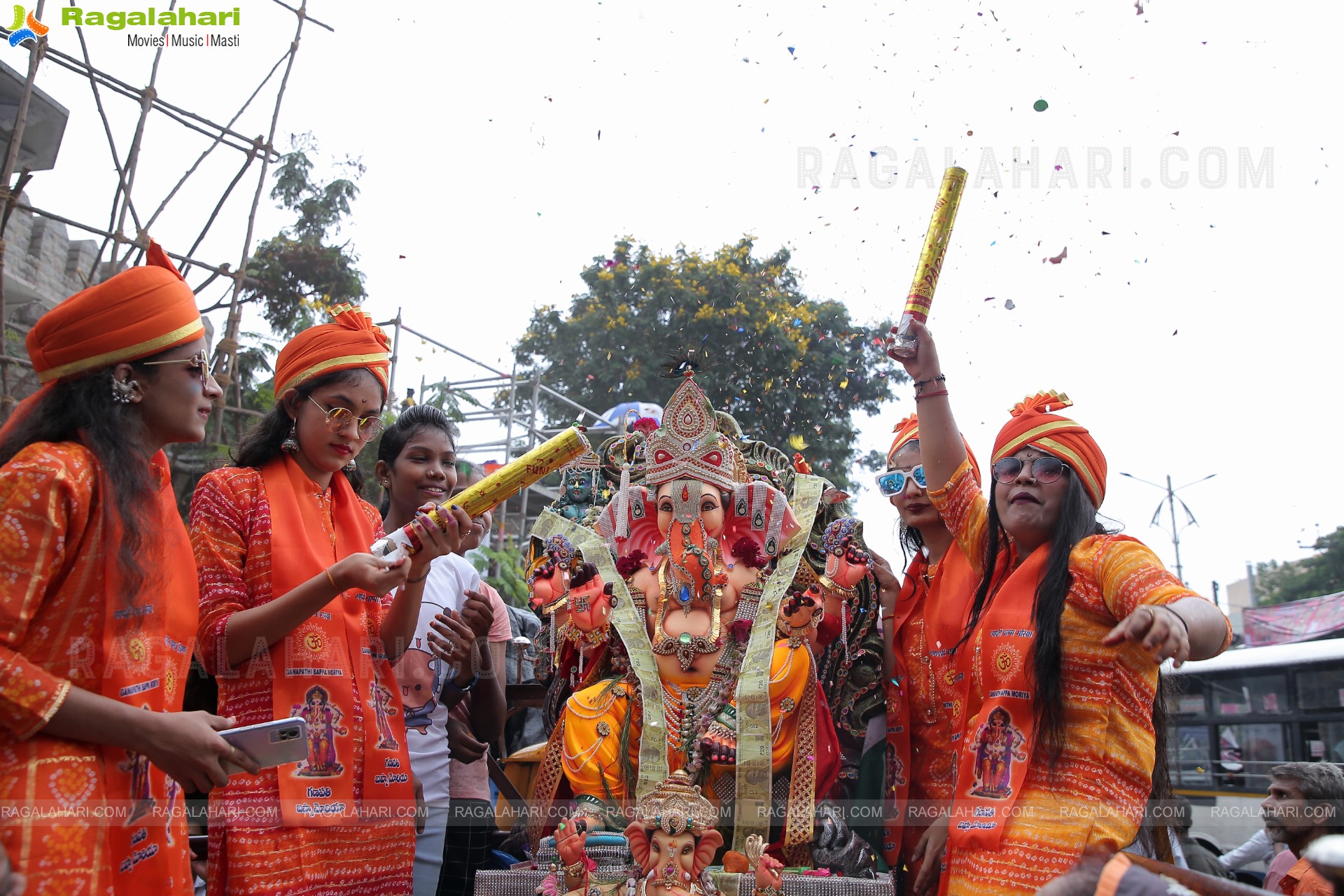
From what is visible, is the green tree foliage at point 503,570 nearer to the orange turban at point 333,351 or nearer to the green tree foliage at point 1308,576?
the orange turban at point 333,351

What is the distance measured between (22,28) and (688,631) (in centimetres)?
623

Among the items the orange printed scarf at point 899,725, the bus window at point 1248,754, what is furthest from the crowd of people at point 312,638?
the bus window at point 1248,754

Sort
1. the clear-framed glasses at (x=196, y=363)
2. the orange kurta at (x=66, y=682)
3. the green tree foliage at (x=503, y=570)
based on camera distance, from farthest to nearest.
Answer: the green tree foliage at (x=503, y=570) → the clear-framed glasses at (x=196, y=363) → the orange kurta at (x=66, y=682)

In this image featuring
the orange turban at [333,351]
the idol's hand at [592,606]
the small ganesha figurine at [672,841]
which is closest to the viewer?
the orange turban at [333,351]

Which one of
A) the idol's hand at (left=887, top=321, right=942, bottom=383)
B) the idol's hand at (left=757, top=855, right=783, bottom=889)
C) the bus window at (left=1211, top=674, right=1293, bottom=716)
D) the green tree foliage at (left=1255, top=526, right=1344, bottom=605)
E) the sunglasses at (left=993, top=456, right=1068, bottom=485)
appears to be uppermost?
the green tree foliage at (left=1255, top=526, right=1344, bottom=605)

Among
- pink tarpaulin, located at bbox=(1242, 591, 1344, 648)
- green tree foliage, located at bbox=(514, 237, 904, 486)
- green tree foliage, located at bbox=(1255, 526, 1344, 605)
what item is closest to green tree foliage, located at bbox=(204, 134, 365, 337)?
green tree foliage, located at bbox=(514, 237, 904, 486)

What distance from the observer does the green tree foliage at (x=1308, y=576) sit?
23.5 metres

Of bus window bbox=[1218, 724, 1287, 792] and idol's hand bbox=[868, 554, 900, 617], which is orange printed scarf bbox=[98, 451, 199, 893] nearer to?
idol's hand bbox=[868, 554, 900, 617]

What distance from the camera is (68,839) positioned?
185 centimetres

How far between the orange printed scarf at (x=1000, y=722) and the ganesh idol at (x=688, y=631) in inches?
53.5

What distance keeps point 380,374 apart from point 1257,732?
368 inches

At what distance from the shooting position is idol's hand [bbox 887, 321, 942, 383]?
9.76ft

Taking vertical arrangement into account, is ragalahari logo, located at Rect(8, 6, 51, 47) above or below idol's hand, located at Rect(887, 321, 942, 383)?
above

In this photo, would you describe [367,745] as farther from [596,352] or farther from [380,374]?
[596,352]
